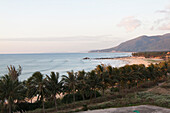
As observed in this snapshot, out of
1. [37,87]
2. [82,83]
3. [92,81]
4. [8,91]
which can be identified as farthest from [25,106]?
[92,81]

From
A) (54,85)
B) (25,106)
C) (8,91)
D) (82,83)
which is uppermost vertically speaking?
(8,91)

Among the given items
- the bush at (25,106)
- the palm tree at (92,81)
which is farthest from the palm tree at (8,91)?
the palm tree at (92,81)

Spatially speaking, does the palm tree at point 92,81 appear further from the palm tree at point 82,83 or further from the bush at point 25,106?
the bush at point 25,106

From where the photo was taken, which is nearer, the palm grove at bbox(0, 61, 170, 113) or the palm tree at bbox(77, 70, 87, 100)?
the palm grove at bbox(0, 61, 170, 113)

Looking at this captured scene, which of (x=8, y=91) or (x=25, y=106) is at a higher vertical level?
(x=8, y=91)

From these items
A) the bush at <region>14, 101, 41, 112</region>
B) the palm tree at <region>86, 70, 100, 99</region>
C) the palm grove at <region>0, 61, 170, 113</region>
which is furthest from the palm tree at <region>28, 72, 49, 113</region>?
the palm tree at <region>86, 70, 100, 99</region>

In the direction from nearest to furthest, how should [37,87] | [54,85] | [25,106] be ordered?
[37,87] → [54,85] → [25,106]

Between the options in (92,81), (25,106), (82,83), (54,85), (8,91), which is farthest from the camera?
(92,81)

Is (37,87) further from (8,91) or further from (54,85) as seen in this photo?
(8,91)

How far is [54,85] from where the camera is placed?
29.2m

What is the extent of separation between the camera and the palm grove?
80.2 ft

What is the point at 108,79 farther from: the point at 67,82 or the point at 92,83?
the point at 67,82

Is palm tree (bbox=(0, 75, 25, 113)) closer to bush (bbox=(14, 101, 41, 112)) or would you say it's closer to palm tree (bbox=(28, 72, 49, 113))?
palm tree (bbox=(28, 72, 49, 113))

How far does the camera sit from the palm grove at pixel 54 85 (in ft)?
80.2
